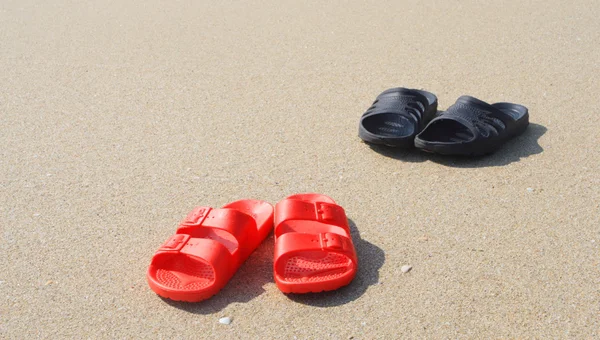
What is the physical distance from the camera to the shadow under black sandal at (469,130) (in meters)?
3.39

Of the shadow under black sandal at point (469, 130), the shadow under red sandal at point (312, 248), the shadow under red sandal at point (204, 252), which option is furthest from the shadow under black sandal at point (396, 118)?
the shadow under red sandal at point (204, 252)

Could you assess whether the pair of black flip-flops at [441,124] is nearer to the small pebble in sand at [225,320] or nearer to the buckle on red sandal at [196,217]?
the buckle on red sandal at [196,217]

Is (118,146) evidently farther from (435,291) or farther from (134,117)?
(435,291)

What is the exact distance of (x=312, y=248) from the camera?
2.60 m

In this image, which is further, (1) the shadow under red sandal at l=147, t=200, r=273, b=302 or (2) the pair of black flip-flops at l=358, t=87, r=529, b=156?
(2) the pair of black flip-flops at l=358, t=87, r=529, b=156

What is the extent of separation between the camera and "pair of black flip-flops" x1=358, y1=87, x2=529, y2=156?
3408mm

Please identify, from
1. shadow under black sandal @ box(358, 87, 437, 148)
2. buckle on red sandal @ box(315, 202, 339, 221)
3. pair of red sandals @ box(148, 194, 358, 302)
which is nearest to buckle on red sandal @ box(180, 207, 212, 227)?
pair of red sandals @ box(148, 194, 358, 302)

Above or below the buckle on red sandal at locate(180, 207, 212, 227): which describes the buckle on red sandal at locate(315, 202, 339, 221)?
above

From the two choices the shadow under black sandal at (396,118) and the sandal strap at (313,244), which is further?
the shadow under black sandal at (396,118)

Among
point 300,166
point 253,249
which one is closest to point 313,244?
point 253,249

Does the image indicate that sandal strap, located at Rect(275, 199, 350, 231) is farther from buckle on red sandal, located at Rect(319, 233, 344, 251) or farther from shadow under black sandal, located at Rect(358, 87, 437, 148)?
shadow under black sandal, located at Rect(358, 87, 437, 148)

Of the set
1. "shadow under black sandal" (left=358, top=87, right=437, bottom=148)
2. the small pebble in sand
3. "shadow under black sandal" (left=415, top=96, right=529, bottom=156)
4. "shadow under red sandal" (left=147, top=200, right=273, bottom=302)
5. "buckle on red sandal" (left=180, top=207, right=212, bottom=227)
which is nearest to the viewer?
the small pebble in sand

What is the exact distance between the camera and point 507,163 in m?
3.43

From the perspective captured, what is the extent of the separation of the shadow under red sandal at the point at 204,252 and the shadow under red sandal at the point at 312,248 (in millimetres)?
131
